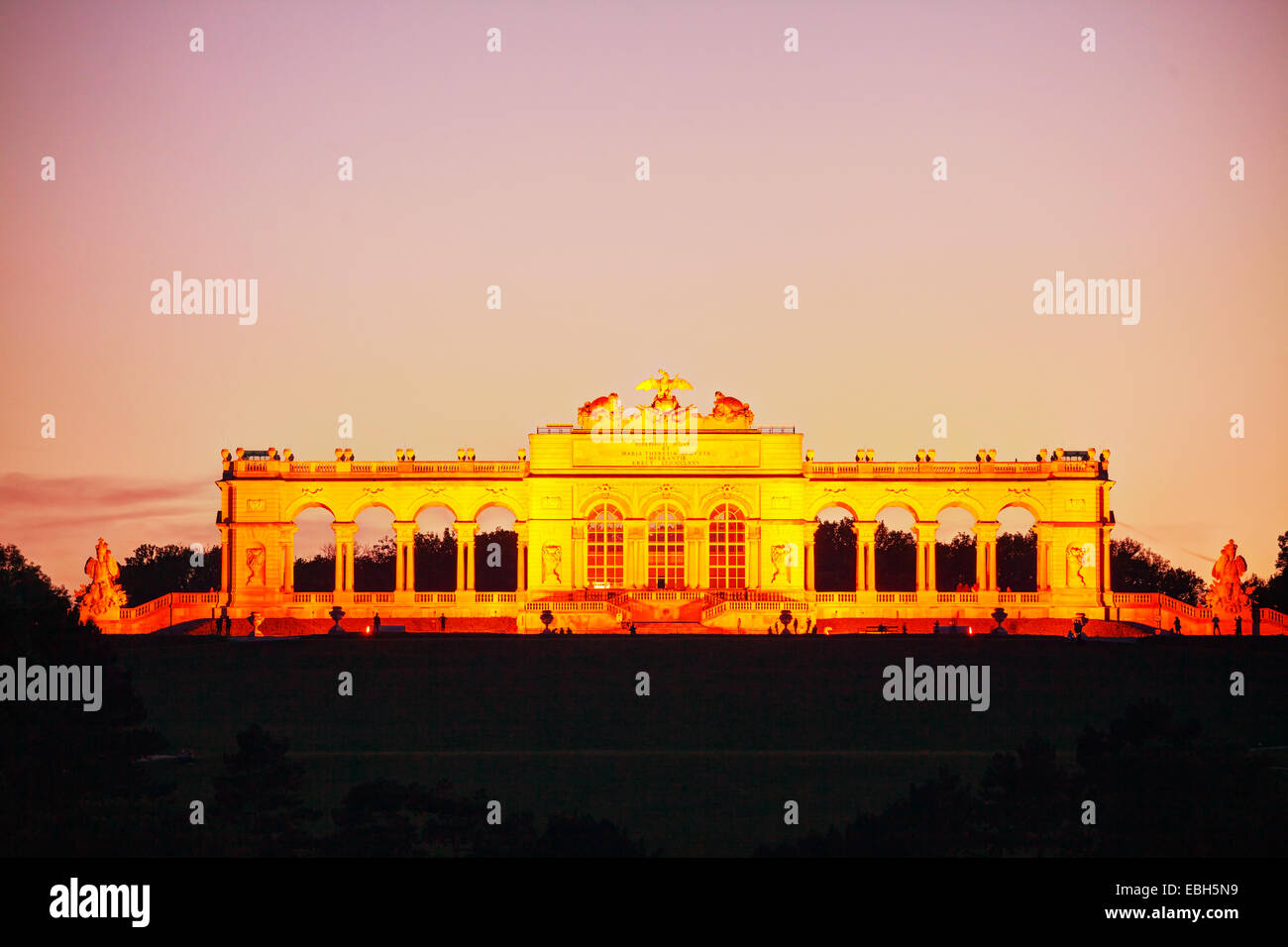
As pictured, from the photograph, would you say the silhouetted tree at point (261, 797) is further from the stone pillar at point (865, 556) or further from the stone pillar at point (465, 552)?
the stone pillar at point (865, 556)

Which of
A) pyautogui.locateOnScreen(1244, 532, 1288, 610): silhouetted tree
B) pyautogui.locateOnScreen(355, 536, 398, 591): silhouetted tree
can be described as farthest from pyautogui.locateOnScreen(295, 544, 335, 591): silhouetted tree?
pyautogui.locateOnScreen(1244, 532, 1288, 610): silhouetted tree

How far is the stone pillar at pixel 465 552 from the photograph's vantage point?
8412 centimetres

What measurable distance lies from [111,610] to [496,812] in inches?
1958

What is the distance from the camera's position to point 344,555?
3369 inches

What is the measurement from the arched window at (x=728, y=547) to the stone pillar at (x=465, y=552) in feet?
36.3

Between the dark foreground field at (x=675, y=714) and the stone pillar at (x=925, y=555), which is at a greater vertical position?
the stone pillar at (x=925, y=555)

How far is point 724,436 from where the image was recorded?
84750 mm

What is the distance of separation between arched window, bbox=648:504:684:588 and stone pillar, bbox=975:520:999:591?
13.7 meters

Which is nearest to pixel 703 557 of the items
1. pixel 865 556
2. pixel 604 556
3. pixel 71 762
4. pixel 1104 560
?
pixel 604 556

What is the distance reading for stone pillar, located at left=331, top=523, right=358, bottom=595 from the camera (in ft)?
280

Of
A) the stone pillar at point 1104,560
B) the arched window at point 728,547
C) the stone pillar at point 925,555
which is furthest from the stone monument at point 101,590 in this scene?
the stone pillar at point 1104,560

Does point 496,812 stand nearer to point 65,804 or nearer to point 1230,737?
point 65,804

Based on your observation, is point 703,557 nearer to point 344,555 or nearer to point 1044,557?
point 1044,557
